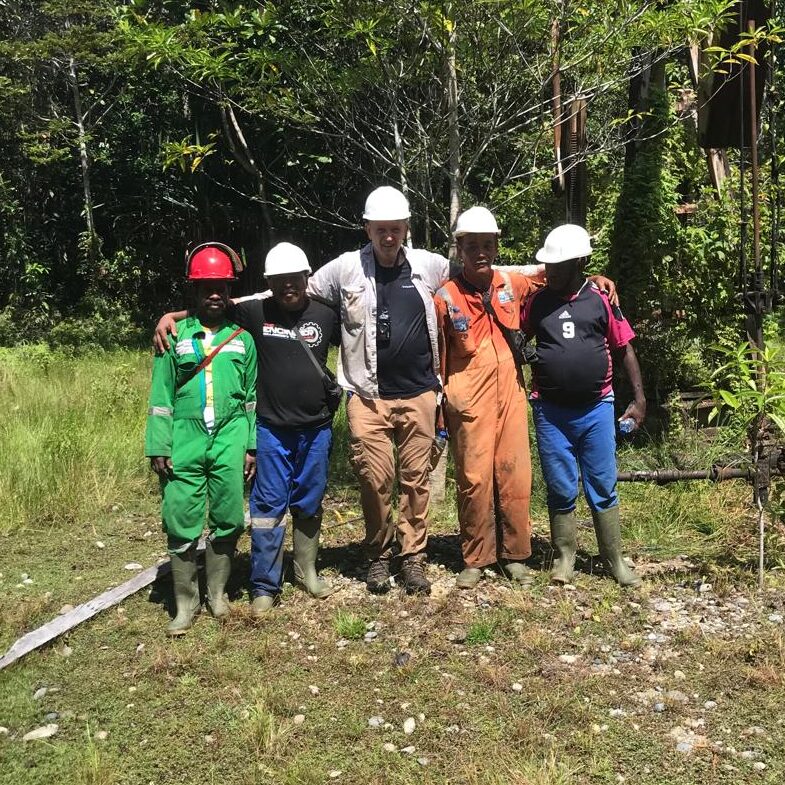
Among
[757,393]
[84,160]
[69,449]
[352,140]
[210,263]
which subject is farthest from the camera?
[84,160]

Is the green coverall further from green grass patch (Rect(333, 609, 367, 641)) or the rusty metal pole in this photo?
the rusty metal pole

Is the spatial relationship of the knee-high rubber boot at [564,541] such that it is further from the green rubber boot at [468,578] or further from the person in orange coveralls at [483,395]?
the green rubber boot at [468,578]

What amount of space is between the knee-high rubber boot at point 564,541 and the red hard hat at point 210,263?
2332 mm

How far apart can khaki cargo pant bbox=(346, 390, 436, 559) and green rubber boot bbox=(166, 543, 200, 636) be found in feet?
3.40

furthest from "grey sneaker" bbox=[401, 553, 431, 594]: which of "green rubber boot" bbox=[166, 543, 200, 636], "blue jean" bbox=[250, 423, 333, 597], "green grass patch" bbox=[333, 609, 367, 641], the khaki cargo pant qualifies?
"green rubber boot" bbox=[166, 543, 200, 636]

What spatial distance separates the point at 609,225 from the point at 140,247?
14840mm

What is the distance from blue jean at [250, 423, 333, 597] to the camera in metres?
4.51

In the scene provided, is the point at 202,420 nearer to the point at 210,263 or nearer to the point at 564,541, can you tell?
the point at 210,263

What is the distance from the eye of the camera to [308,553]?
4766mm

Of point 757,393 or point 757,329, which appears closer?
point 757,393

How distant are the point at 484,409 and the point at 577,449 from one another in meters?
0.60

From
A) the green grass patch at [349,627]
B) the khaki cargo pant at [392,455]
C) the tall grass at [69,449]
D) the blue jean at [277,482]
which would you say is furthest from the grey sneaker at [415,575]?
the tall grass at [69,449]

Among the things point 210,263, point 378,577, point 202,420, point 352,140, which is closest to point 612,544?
point 378,577

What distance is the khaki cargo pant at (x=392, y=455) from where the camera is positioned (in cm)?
458
